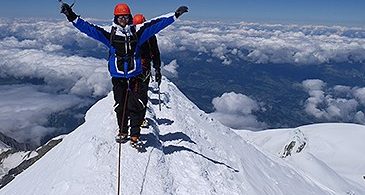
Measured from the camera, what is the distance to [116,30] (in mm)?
7176

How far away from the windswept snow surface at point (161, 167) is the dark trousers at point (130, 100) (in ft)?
2.12

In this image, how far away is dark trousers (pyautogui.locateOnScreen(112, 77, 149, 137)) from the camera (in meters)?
7.84

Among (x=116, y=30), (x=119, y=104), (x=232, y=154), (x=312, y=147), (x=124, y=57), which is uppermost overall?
(x=116, y=30)

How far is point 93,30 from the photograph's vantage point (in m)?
7.13

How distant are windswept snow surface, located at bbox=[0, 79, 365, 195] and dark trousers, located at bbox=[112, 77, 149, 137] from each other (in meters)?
0.65

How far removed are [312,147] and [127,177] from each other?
71056mm

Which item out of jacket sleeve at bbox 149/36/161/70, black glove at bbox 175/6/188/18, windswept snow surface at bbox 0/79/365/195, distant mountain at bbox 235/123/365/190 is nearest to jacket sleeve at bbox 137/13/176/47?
black glove at bbox 175/6/188/18

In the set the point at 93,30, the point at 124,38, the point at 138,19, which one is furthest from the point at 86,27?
the point at 138,19

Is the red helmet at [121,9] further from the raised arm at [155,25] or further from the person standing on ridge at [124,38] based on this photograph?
the raised arm at [155,25]

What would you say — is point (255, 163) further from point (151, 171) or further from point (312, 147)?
point (312, 147)

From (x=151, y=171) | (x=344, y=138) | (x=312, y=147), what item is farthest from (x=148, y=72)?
(x=344, y=138)

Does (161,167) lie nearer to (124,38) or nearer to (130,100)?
(130,100)

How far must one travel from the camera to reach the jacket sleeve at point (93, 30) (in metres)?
6.95

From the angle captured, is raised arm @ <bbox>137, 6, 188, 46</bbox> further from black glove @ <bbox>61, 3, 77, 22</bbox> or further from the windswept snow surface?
the windswept snow surface
